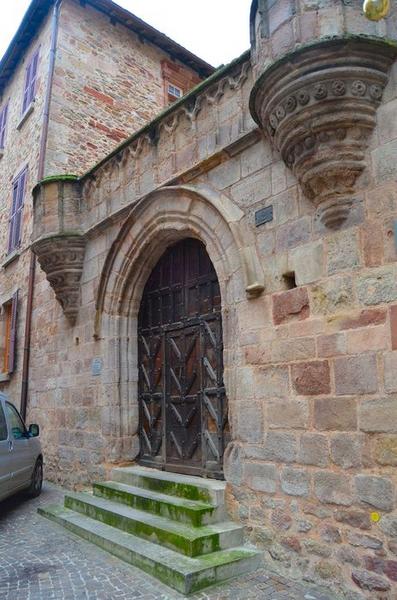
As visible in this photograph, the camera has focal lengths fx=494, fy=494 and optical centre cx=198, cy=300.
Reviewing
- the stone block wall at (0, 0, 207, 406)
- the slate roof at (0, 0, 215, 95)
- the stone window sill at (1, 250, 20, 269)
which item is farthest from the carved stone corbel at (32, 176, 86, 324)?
the slate roof at (0, 0, 215, 95)

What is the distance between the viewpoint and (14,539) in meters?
4.81

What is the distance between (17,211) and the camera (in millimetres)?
10648

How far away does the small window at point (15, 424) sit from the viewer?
604 cm

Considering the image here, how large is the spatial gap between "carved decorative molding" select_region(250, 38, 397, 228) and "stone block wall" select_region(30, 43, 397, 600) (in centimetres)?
10

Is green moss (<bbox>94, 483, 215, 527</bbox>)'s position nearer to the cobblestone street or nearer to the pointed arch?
the cobblestone street

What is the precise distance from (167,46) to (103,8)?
5.68 feet

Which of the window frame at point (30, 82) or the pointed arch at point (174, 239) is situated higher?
the window frame at point (30, 82)

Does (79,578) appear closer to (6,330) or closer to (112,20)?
(6,330)

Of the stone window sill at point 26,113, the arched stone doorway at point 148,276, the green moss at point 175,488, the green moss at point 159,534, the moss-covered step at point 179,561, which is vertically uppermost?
the stone window sill at point 26,113

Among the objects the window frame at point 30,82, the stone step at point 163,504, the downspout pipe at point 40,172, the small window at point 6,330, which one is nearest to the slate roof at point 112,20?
the window frame at point 30,82

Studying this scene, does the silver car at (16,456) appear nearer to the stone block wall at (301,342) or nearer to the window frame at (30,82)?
the stone block wall at (301,342)

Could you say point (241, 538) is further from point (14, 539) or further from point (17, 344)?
point (17, 344)

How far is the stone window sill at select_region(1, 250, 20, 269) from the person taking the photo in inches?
395

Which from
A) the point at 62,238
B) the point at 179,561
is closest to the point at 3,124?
the point at 62,238
